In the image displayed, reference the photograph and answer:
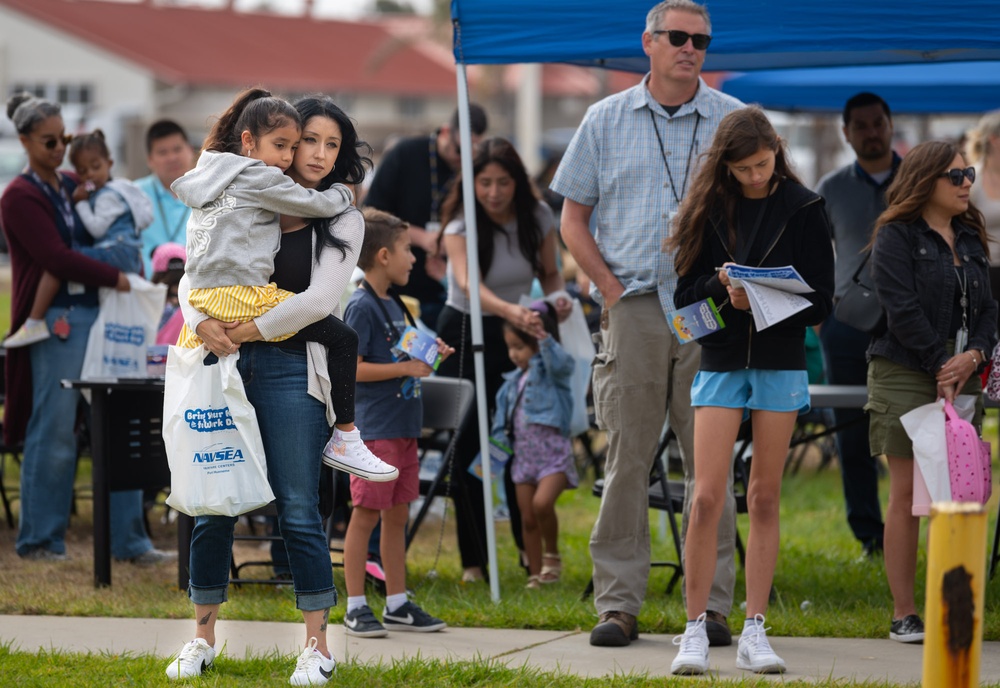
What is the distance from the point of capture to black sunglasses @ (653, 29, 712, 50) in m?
5.17

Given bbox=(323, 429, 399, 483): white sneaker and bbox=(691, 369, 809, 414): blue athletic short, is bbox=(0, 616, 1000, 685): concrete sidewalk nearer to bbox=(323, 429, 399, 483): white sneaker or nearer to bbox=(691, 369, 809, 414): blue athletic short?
bbox=(323, 429, 399, 483): white sneaker

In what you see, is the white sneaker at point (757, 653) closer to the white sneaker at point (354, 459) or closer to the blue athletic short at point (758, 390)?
the blue athletic short at point (758, 390)

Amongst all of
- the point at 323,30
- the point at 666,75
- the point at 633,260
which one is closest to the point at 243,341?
the point at 633,260

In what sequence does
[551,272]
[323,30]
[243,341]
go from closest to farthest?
[243,341] → [551,272] → [323,30]

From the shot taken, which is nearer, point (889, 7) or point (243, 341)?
point (243, 341)

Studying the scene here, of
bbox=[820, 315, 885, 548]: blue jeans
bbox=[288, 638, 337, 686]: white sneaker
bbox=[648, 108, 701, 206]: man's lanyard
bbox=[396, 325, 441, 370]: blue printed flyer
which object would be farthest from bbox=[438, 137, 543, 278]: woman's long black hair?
bbox=[288, 638, 337, 686]: white sneaker

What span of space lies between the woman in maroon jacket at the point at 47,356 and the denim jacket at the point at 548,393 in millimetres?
2095

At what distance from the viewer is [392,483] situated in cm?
559

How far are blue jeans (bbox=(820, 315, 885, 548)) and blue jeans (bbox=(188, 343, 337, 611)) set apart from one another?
3555mm

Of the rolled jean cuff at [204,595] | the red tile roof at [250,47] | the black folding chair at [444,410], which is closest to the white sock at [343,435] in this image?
the rolled jean cuff at [204,595]

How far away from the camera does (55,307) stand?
702 centimetres

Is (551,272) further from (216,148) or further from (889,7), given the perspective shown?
(216,148)

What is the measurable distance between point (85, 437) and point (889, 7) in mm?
4962

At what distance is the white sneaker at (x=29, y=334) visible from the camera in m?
6.95
